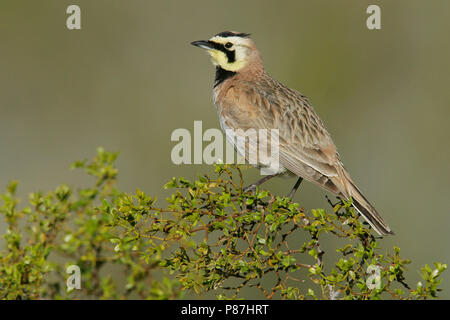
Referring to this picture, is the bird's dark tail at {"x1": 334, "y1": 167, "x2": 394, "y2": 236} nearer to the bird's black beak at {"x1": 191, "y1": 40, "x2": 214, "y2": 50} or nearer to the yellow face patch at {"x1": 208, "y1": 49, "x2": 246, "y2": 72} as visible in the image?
the yellow face patch at {"x1": 208, "y1": 49, "x2": 246, "y2": 72}

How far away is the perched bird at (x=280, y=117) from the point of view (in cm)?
600

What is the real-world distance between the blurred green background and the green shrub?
5.69m

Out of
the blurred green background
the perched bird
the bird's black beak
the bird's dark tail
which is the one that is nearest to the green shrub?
the bird's dark tail

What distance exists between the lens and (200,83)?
11625 mm

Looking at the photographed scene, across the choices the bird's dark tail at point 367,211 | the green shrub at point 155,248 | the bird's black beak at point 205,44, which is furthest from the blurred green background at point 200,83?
the green shrub at point 155,248

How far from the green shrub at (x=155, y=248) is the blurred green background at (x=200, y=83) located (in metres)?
5.69

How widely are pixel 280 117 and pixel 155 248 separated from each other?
9.61 ft

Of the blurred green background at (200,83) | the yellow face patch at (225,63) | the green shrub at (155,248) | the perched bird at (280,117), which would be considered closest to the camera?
the green shrub at (155,248)

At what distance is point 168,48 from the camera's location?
39.1ft

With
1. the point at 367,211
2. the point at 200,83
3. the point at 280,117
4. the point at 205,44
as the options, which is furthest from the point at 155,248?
the point at 200,83

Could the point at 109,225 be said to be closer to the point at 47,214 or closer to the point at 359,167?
the point at 47,214

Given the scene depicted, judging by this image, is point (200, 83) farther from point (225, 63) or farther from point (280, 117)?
point (280, 117)

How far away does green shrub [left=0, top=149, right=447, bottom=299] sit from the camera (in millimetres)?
3740

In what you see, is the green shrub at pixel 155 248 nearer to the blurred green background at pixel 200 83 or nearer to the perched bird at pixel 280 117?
the perched bird at pixel 280 117
